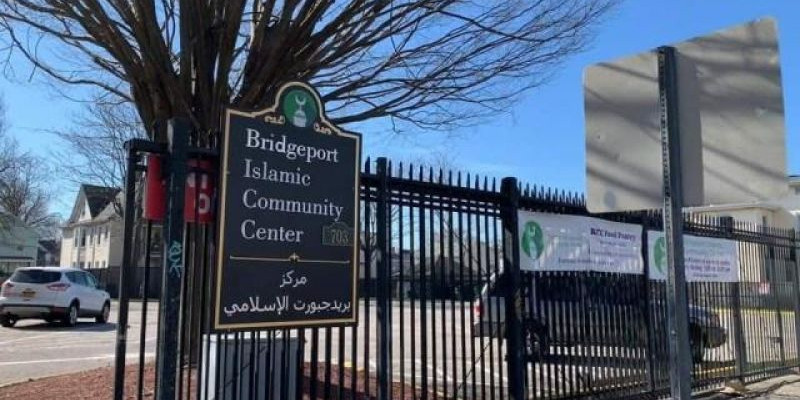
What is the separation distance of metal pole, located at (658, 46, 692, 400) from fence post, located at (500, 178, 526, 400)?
3112mm

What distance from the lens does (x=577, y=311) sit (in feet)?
24.9

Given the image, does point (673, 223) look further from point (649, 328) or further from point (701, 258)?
point (701, 258)

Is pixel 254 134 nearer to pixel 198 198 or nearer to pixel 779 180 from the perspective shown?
pixel 198 198

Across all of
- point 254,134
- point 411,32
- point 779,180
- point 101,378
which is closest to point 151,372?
point 101,378

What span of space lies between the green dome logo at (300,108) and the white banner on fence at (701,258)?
17.3ft

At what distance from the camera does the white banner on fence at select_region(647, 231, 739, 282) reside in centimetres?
904

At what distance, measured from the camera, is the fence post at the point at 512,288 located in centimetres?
677

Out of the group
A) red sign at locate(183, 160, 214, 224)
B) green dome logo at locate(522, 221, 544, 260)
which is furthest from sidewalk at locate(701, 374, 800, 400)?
red sign at locate(183, 160, 214, 224)

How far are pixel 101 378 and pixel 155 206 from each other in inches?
187

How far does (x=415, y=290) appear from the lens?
6.21m

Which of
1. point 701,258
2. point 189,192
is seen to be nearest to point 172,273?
point 189,192

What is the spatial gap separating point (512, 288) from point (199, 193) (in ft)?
10.7

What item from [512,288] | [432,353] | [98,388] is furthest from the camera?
[98,388]

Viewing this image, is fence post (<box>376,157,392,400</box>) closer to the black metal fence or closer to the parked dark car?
the black metal fence
